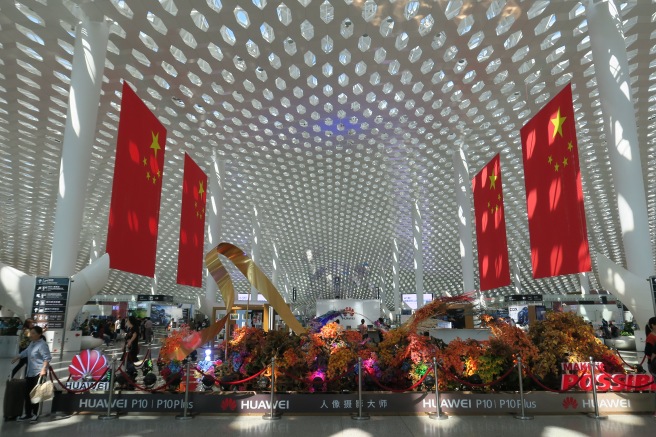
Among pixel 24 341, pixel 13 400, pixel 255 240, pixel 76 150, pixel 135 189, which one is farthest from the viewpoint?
pixel 255 240

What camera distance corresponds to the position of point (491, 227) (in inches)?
805

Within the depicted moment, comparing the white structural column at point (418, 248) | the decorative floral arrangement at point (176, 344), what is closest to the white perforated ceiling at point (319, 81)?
the white structural column at point (418, 248)

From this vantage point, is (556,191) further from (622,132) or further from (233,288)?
(233,288)

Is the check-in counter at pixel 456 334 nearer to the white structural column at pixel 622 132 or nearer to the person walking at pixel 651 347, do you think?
the white structural column at pixel 622 132

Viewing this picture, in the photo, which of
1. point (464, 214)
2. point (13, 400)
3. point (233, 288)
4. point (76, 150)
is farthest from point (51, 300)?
point (464, 214)

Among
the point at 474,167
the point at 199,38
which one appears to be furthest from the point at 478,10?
the point at 474,167

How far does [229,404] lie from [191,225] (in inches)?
525

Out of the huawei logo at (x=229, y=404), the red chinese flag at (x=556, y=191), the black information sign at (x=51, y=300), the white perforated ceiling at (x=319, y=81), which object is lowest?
the huawei logo at (x=229, y=404)

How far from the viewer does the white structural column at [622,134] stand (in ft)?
41.5

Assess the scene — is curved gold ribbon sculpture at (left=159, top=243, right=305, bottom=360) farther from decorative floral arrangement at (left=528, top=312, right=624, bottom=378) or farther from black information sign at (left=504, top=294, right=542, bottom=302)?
black information sign at (left=504, top=294, right=542, bottom=302)

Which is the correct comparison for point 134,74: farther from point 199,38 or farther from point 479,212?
point 479,212

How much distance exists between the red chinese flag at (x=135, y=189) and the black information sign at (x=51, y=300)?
1.89 metres

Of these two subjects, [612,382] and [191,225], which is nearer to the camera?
[612,382]

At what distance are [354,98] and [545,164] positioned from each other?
41.6ft
